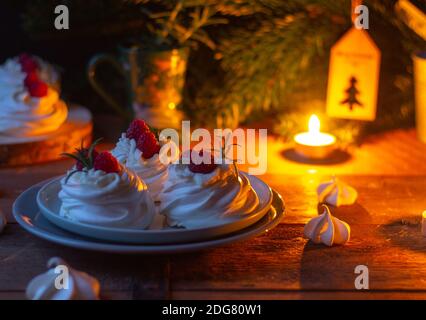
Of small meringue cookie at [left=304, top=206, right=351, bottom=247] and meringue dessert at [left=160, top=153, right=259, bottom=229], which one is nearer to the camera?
meringue dessert at [left=160, top=153, right=259, bottom=229]

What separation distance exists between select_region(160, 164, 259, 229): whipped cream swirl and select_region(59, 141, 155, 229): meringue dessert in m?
0.04

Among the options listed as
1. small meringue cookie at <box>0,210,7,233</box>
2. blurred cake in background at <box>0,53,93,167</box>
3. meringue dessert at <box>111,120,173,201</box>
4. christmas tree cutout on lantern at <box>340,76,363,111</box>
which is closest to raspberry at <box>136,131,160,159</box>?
meringue dessert at <box>111,120,173,201</box>

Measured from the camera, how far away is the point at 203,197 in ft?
3.54

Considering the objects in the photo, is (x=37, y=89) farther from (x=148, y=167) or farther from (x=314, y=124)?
(x=314, y=124)

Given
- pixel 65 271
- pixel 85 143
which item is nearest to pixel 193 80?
pixel 85 143

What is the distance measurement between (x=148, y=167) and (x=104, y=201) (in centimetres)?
17

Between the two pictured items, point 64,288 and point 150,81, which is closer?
point 64,288

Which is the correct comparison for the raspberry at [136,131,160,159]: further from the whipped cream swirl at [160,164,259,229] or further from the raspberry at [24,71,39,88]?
the raspberry at [24,71,39,88]

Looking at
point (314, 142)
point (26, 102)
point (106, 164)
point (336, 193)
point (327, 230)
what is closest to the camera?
point (106, 164)

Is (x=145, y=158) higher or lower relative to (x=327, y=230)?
higher

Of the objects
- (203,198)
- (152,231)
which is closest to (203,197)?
(203,198)

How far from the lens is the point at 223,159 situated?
1.13 m

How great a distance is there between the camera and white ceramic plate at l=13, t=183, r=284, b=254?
1001mm
